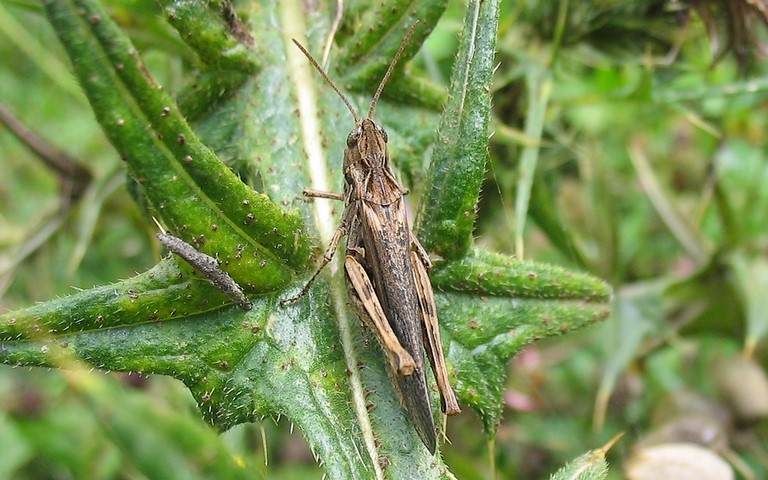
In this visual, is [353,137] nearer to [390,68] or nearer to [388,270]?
[390,68]

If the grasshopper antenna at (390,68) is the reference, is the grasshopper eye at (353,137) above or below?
below

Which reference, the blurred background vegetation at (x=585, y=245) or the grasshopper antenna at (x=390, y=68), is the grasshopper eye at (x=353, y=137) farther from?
the blurred background vegetation at (x=585, y=245)

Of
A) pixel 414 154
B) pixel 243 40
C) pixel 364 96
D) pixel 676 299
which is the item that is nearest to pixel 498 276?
pixel 414 154

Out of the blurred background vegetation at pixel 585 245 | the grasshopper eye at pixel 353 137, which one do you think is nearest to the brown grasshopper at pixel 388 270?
the grasshopper eye at pixel 353 137

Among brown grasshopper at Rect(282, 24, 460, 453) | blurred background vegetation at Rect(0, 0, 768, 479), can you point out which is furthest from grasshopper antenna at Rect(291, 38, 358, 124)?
blurred background vegetation at Rect(0, 0, 768, 479)

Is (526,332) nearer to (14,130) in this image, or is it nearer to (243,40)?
(243,40)
